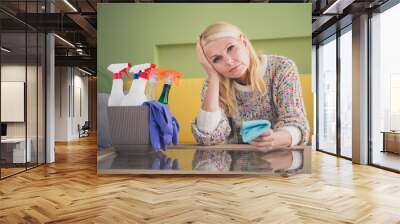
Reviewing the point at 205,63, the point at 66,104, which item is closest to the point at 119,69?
the point at 205,63

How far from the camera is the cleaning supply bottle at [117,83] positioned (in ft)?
20.8

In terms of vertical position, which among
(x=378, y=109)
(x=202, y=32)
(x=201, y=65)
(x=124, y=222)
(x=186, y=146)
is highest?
(x=202, y=32)

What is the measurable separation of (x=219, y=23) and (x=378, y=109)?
3.60 meters

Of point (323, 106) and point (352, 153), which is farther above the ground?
point (323, 106)

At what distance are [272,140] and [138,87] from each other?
2.32m

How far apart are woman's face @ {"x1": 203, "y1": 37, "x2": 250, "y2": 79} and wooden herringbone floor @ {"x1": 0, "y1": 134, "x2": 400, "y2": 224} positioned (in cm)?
173

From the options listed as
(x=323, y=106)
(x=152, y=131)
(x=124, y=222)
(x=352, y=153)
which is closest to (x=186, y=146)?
(x=152, y=131)

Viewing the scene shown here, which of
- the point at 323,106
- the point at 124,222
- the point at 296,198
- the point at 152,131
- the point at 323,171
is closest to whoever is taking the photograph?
the point at 124,222

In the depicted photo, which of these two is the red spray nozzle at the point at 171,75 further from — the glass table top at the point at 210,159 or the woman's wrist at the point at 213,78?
the glass table top at the point at 210,159

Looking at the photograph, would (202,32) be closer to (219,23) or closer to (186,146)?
(219,23)

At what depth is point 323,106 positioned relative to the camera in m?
10.4

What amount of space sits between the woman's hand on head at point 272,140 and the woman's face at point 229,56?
1048 millimetres

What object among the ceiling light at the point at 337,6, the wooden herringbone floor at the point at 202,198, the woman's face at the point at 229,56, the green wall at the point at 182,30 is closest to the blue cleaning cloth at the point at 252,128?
the wooden herringbone floor at the point at 202,198

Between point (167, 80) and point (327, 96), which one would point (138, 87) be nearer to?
point (167, 80)
